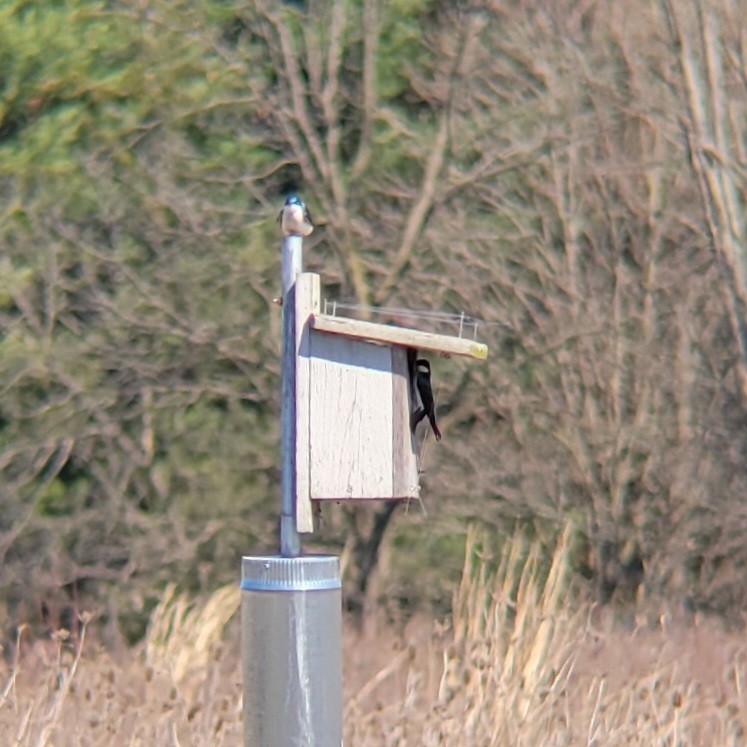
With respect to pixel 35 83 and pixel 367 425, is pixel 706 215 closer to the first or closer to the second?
pixel 35 83

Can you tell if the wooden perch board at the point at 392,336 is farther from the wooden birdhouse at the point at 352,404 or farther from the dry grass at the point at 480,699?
the dry grass at the point at 480,699

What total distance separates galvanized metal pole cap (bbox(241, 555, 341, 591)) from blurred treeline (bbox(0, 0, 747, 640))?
5.84 metres

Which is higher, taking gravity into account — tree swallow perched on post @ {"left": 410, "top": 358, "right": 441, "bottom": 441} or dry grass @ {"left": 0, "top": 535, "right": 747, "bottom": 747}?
tree swallow perched on post @ {"left": 410, "top": 358, "right": 441, "bottom": 441}

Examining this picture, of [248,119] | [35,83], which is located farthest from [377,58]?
[35,83]

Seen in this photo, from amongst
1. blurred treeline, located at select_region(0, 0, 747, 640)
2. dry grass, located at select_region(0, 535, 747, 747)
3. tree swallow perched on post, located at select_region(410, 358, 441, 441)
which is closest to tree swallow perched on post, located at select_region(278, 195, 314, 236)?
tree swallow perched on post, located at select_region(410, 358, 441, 441)

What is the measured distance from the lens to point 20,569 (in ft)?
33.0

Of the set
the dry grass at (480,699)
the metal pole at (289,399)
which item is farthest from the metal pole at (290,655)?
the dry grass at (480,699)

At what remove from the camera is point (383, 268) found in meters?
9.60

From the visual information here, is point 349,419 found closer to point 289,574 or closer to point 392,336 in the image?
point 392,336

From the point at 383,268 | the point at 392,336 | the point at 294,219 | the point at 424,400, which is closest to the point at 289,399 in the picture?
the point at 392,336

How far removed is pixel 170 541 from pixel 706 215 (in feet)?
12.7

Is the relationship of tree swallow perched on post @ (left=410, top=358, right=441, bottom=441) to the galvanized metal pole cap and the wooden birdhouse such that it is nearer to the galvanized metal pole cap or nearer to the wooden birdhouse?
the wooden birdhouse

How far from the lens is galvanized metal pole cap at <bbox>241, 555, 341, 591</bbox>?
11.5 feet

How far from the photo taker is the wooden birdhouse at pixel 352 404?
366cm
